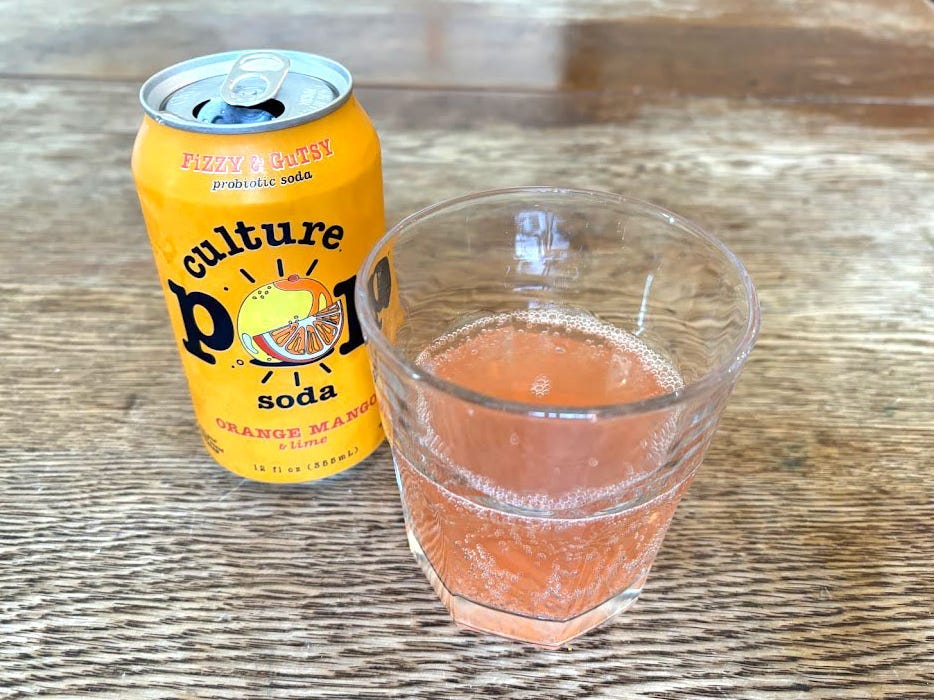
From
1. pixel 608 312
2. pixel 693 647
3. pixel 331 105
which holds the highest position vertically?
pixel 331 105

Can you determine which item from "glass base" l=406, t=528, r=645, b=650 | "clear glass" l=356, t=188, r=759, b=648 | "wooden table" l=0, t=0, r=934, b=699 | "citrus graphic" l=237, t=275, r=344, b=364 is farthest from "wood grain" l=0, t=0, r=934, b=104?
"glass base" l=406, t=528, r=645, b=650

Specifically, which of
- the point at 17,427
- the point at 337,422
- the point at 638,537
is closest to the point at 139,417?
the point at 17,427

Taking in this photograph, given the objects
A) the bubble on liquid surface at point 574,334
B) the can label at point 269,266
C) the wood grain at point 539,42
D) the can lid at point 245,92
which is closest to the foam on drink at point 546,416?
the bubble on liquid surface at point 574,334

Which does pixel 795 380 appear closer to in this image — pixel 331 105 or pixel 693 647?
pixel 693 647

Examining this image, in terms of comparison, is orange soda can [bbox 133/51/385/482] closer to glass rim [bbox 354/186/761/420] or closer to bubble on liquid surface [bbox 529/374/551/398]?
glass rim [bbox 354/186/761/420]

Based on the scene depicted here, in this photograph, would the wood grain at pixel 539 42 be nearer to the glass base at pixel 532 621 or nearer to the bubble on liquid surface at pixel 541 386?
the bubble on liquid surface at pixel 541 386
